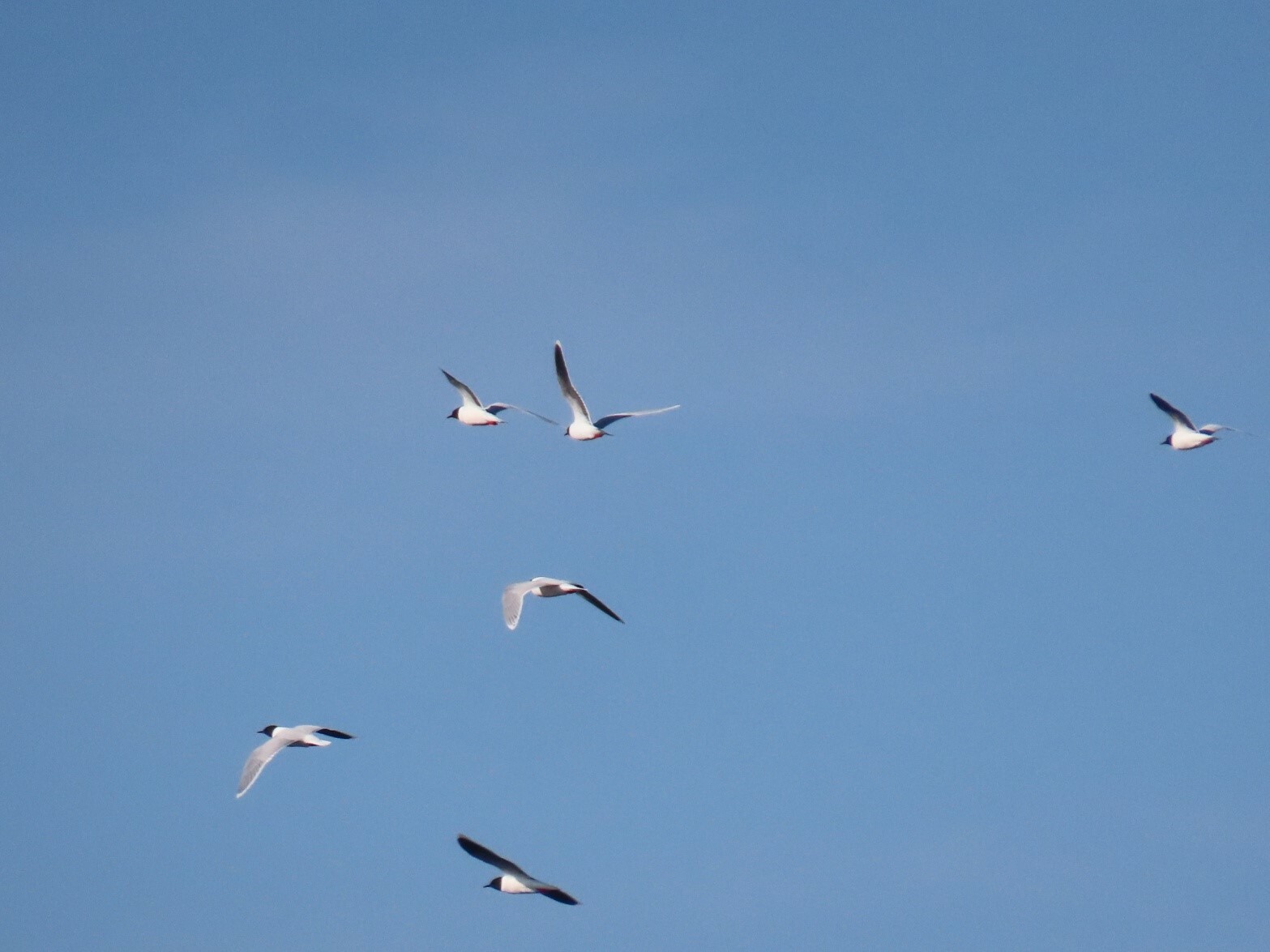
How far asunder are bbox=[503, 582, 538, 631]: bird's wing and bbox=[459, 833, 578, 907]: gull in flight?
134 inches

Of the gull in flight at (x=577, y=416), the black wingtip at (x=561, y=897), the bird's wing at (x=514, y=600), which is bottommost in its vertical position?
the black wingtip at (x=561, y=897)

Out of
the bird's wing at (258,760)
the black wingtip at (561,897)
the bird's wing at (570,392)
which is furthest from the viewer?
the bird's wing at (570,392)

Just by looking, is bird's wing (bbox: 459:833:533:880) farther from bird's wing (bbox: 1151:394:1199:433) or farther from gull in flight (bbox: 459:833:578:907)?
bird's wing (bbox: 1151:394:1199:433)

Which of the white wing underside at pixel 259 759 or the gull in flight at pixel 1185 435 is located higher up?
the gull in flight at pixel 1185 435

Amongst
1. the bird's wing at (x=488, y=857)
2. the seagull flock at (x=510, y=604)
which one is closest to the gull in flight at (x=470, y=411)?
the seagull flock at (x=510, y=604)

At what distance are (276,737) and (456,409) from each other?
10.1 m

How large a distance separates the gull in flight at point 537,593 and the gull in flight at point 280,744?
3113 millimetres

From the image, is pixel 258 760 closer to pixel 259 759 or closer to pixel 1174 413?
pixel 259 759

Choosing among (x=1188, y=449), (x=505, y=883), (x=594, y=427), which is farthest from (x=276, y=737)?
(x=1188, y=449)

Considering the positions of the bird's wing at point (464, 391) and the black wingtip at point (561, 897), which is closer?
the black wingtip at point (561, 897)

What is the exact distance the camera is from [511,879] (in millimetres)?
26734

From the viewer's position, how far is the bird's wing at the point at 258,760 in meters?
25.9

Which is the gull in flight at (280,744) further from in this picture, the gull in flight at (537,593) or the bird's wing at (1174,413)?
the bird's wing at (1174,413)

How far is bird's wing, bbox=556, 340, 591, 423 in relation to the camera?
3127 centimetres
